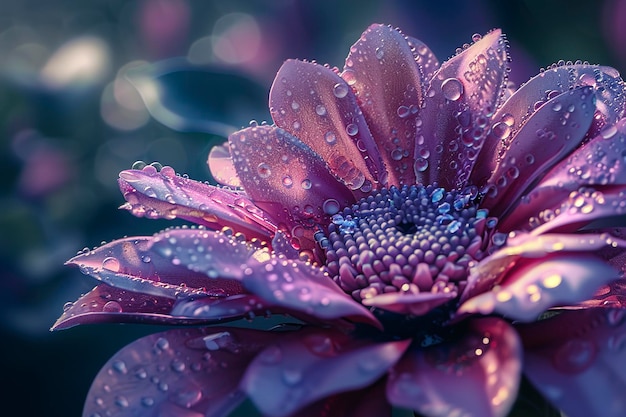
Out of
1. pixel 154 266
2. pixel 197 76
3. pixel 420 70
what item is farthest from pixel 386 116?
pixel 197 76

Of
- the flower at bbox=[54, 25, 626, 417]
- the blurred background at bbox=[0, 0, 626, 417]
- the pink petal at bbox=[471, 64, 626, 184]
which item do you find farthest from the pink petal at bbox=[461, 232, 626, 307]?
the blurred background at bbox=[0, 0, 626, 417]

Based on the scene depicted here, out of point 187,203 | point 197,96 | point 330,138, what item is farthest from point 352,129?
point 197,96

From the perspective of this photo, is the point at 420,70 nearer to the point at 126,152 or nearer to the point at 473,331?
the point at 473,331

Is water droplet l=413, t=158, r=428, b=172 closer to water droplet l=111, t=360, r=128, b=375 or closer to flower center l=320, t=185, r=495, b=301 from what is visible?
flower center l=320, t=185, r=495, b=301

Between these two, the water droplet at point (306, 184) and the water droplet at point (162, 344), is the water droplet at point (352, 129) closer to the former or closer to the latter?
the water droplet at point (306, 184)

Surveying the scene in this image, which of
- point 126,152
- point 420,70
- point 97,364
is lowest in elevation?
point 97,364
